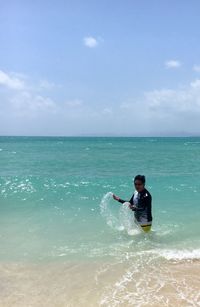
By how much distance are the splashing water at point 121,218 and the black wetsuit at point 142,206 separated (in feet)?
0.81

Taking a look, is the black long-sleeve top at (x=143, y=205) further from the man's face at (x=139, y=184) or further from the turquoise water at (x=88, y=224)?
the turquoise water at (x=88, y=224)

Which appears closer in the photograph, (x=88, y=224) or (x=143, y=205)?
(x=143, y=205)

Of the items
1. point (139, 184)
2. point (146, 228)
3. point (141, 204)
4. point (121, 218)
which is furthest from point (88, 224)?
point (139, 184)

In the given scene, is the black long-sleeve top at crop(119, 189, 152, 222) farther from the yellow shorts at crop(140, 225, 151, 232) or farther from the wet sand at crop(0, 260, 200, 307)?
the wet sand at crop(0, 260, 200, 307)

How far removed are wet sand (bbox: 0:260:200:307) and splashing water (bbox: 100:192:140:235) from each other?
235 centimetres

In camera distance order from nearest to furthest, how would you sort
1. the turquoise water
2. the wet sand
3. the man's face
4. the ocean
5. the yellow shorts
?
1. the wet sand
2. the ocean
3. the turquoise water
4. the man's face
5. the yellow shorts

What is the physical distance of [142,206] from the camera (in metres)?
10.2

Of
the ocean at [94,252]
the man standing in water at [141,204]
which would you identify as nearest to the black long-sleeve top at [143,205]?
the man standing in water at [141,204]

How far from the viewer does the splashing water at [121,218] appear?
36.2 feet

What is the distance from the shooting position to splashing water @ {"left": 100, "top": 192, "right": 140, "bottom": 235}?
1102 centimetres

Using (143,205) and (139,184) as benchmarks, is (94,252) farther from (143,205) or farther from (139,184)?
(139,184)

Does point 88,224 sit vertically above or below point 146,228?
below

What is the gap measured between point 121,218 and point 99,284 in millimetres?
4761

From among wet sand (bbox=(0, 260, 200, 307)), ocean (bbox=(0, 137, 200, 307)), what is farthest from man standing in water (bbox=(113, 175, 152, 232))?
wet sand (bbox=(0, 260, 200, 307))
